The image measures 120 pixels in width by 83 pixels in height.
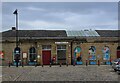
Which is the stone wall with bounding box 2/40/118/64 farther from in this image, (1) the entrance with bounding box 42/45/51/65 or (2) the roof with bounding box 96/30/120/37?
(2) the roof with bounding box 96/30/120/37

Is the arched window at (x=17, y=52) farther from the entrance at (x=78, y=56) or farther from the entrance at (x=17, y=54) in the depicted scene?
the entrance at (x=78, y=56)

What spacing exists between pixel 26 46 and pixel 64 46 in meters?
5.85

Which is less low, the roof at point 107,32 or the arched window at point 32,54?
the roof at point 107,32

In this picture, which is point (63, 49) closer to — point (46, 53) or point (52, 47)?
point (52, 47)

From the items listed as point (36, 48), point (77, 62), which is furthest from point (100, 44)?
point (36, 48)

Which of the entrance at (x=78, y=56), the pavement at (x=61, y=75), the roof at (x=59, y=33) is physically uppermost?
the roof at (x=59, y=33)

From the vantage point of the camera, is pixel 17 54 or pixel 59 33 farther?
pixel 59 33

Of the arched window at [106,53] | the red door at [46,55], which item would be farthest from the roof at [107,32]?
the red door at [46,55]

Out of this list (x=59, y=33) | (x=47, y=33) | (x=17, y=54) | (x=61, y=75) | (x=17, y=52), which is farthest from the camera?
(x=59, y=33)

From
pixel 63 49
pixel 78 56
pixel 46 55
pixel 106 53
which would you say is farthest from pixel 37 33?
pixel 106 53

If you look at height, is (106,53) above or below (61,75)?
Answer: above

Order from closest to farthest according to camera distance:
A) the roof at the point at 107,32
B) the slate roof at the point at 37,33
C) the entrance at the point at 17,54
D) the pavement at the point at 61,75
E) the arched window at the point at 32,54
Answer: the pavement at the point at 61,75
the entrance at the point at 17,54
the arched window at the point at 32,54
the slate roof at the point at 37,33
the roof at the point at 107,32

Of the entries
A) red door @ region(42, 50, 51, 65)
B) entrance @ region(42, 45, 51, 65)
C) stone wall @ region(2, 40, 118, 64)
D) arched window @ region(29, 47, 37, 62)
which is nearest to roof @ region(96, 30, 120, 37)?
stone wall @ region(2, 40, 118, 64)

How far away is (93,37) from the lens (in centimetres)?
4975
